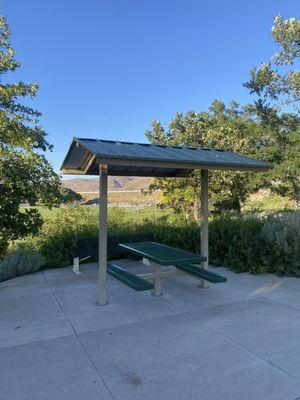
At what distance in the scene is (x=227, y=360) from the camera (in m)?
3.23

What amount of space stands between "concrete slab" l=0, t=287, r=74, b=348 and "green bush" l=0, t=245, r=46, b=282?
121cm

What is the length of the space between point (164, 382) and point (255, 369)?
2.73 feet

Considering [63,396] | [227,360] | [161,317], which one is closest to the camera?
[63,396]

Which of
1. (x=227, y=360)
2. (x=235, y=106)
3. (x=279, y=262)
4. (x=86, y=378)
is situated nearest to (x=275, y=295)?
(x=279, y=262)

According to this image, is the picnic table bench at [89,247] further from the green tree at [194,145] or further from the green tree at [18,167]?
the green tree at [194,145]

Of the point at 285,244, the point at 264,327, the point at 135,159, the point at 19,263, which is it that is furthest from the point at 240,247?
the point at 19,263

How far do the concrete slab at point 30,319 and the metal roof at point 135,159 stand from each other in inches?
79.6

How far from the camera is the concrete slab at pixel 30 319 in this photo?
3871 millimetres

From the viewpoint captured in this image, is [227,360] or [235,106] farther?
[235,106]

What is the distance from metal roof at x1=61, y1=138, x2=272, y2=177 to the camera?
426 cm

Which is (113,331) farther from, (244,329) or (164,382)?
(244,329)

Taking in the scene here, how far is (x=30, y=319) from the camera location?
4.39 metres

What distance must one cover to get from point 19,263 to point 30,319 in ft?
8.56

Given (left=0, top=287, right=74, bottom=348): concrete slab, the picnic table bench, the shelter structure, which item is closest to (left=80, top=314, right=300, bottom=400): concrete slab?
(left=0, top=287, right=74, bottom=348): concrete slab
